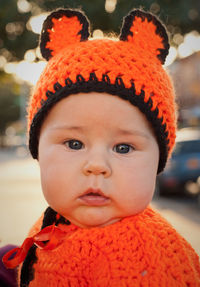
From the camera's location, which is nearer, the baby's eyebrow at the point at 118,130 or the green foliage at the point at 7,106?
the baby's eyebrow at the point at 118,130

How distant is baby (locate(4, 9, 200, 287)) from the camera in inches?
45.7

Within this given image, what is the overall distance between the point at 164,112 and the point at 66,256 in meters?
0.72

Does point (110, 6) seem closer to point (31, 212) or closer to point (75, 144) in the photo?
point (75, 144)

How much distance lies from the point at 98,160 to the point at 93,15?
2364 millimetres

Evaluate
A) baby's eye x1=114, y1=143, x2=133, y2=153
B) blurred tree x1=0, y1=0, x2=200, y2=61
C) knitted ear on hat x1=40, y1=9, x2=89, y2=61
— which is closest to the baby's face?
baby's eye x1=114, y1=143, x2=133, y2=153

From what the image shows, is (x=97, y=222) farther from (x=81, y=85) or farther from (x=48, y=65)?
(x=48, y=65)

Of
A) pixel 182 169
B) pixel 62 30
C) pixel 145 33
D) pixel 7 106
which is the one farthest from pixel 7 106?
pixel 145 33

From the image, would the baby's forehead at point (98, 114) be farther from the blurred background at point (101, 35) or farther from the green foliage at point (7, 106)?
the green foliage at point (7, 106)

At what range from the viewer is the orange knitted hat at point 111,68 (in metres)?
1.24

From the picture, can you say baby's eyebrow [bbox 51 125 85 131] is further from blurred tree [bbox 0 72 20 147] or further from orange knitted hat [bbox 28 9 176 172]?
blurred tree [bbox 0 72 20 147]

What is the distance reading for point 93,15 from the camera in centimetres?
309

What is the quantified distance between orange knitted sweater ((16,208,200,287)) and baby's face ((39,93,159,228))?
0.06 m

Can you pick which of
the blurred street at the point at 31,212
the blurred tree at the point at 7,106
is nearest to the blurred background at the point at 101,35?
the blurred street at the point at 31,212

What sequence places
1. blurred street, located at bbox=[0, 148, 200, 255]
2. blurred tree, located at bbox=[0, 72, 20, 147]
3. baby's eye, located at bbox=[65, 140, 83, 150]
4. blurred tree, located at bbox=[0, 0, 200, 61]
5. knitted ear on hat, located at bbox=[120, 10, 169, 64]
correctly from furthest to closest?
blurred tree, located at bbox=[0, 72, 20, 147]
blurred street, located at bbox=[0, 148, 200, 255]
blurred tree, located at bbox=[0, 0, 200, 61]
knitted ear on hat, located at bbox=[120, 10, 169, 64]
baby's eye, located at bbox=[65, 140, 83, 150]
